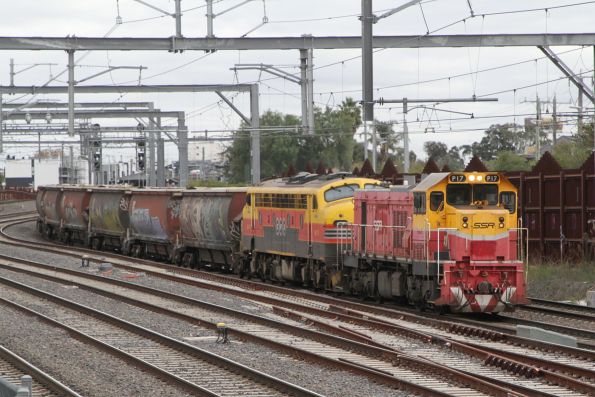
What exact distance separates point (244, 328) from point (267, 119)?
88.5 m

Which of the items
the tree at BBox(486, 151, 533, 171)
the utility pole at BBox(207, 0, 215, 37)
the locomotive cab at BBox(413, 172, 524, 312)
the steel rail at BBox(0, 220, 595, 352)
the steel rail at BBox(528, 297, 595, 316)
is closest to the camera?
the steel rail at BBox(0, 220, 595, 352)

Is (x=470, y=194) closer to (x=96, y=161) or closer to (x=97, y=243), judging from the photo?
(x=97, y=243)

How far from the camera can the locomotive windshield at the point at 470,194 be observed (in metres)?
22.2

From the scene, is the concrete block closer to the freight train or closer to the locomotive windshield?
the freight train

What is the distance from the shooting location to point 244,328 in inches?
823

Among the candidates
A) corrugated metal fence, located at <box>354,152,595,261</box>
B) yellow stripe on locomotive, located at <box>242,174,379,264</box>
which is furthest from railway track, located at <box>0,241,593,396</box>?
corrugated metal fence, located at <box>354,152,595,261</box>

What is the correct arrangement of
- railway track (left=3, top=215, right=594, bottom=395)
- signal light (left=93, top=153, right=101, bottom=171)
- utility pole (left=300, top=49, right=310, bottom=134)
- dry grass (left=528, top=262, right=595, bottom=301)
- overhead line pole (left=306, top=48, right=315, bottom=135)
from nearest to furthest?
railway track (left=3, top=215, right=594, bottom=395) < dry grass (left=528, top=262, right=595, bottom=301) < utility pole (left=300, top=49, right=310, bottom=134) < overhead line pole (left=306, top=48, right=315, bottom=135) < signal light (left=93, top=153, right=101, bottom=171)

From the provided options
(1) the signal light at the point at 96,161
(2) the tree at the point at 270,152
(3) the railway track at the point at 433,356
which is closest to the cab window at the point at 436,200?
(3) the railway track at the point at 433,356

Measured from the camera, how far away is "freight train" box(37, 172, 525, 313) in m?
21.7

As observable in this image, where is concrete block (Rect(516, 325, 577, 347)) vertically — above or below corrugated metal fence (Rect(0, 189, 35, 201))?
below

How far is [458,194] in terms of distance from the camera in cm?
2233

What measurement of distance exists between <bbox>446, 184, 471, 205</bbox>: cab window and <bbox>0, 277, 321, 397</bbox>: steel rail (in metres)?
6.78

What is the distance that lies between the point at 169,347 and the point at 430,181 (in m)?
7.12

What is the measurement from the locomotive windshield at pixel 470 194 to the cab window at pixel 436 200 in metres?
0.16
